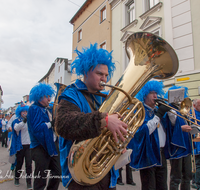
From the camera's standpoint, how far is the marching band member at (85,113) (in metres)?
1.21

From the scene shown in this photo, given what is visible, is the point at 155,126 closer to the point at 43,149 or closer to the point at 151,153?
the point at 151,153

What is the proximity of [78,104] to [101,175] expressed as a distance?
0.63m

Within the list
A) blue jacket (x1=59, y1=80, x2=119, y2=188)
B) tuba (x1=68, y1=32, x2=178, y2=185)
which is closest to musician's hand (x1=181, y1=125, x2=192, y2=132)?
tuba (x1=68, y1=32, x2=178, y2=185)

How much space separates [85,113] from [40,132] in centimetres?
177

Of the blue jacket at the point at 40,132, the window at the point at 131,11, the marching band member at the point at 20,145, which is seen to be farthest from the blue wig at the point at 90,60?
the window at the point at 131,11

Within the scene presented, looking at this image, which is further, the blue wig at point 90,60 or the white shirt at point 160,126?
the white shirt at point 160,126

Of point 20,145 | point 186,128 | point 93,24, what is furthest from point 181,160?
point 93,24

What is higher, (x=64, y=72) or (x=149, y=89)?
(x=64, y=72)

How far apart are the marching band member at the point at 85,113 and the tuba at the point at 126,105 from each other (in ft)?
0.39

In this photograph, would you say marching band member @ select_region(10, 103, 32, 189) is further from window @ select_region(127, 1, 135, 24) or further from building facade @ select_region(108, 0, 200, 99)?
window @ select_region(127, 1, 135, 24)

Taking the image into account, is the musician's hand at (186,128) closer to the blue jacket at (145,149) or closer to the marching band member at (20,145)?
the blue jacket at (145,149)

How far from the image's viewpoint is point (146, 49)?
2.02 m

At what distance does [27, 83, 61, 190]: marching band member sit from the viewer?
2680mm

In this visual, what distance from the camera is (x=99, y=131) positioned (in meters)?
1.20
